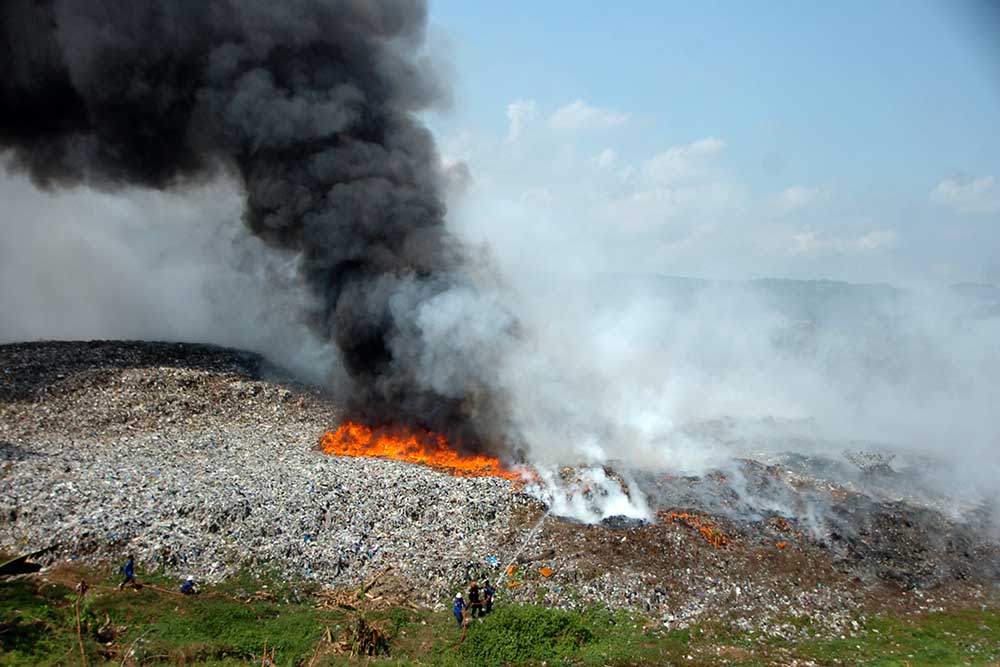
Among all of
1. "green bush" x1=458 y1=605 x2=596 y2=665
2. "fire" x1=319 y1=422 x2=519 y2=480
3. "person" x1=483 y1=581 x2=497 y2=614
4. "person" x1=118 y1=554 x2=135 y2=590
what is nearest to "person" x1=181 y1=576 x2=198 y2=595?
"person" x1=118 y1=554 x2=135 y2=590

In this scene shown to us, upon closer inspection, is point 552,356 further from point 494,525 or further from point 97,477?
point 97,477

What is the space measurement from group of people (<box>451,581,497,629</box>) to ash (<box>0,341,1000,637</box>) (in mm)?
664

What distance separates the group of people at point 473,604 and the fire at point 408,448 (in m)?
5.89

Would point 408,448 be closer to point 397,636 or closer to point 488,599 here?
point 488,599

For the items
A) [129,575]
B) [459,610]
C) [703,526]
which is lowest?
[459,610]

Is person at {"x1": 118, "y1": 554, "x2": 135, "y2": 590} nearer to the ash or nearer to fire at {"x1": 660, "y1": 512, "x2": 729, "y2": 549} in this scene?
the ash

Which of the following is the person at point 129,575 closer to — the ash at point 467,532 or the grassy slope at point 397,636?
the grassy slope at point 397,636

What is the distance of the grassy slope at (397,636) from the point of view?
11227 mm

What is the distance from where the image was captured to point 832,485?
66.8 ft

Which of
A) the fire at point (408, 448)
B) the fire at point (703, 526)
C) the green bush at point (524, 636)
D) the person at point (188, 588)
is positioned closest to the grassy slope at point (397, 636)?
the green bush at point (524, 636)

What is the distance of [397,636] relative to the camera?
12.4 meters

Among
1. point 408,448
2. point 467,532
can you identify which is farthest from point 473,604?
point 408,448

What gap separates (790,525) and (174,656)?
47.8 feet

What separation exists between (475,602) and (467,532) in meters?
2.58
